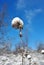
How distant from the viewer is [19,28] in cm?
446

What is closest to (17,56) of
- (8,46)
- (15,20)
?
(15,20)

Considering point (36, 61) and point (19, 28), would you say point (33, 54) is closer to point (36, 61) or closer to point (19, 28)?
point (36, 61)

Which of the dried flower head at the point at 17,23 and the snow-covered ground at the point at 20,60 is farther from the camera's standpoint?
the snow-covered ground at the point at 20,60

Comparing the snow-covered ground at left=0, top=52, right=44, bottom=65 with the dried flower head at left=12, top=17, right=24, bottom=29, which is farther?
the snow-covered ground at left=0, top=52, right=44, bottom=65

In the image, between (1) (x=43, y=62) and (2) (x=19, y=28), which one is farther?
(1) (x=43, y=62)

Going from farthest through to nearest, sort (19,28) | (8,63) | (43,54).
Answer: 1. (43,54)
2. (8,63)
3. (19,28)

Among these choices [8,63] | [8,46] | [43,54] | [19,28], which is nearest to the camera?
[19,28]

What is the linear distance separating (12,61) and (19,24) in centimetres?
178

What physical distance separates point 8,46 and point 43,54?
3416mm

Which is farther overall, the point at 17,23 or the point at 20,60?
the point at 20,60

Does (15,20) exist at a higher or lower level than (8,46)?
lower

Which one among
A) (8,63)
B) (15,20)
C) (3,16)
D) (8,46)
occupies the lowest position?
(8,63)

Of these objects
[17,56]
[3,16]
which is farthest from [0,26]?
[17,56]

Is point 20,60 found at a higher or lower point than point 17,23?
lower
